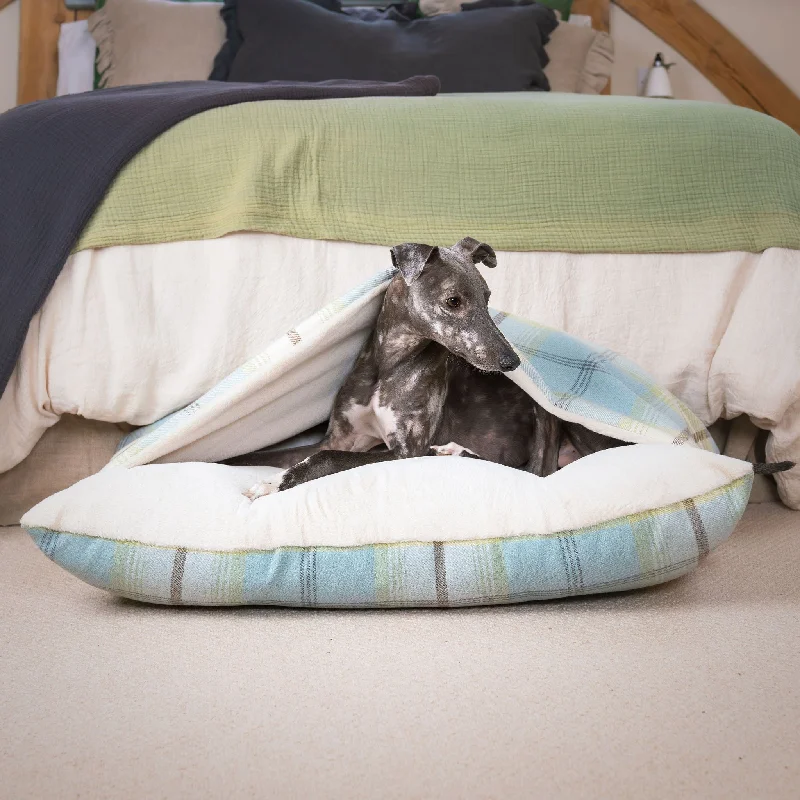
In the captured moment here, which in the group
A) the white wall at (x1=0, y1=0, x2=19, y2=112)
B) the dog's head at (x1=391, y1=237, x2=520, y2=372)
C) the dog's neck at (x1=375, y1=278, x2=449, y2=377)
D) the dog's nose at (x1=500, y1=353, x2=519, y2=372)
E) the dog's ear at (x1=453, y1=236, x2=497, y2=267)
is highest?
the dog's ear at (x1=453, y1=236, x2=497, y2=267)

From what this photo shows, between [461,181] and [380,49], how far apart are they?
2.24 meters

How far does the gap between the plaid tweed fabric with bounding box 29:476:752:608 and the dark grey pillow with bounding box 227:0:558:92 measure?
3095 millimetres

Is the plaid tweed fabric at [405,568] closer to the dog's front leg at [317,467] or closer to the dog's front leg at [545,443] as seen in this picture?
the dog's front leg at [317,467]

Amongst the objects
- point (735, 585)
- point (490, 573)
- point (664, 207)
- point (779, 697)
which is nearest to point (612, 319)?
point (664, 207)

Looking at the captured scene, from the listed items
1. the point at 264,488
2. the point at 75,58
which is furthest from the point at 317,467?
the point at 75,58

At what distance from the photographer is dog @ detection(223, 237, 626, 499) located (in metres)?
1.86

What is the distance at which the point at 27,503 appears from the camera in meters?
2.18

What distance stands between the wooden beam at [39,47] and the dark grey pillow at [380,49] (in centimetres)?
125

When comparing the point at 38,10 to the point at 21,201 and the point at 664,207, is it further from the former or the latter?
the point at 664,207

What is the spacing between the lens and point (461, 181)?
7.30ft

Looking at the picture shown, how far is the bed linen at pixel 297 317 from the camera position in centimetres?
209

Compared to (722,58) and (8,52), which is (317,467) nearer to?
(8,52)

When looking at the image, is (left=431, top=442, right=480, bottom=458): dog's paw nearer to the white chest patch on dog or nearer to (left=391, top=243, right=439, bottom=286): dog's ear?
the white chest patch on dog

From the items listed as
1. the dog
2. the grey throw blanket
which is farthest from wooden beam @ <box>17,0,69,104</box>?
the dog
